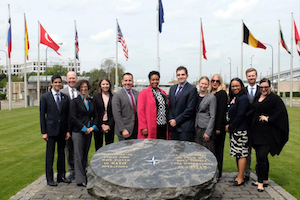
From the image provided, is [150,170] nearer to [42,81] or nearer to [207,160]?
[207,160]

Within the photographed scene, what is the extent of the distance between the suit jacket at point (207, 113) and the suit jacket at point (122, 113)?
1.33 m

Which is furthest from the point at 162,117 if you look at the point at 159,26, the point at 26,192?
the point at 159,26

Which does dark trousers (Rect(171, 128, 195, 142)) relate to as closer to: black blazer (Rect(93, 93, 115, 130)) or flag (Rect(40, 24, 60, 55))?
black blazer (Rect(93, 93, 115, 130))

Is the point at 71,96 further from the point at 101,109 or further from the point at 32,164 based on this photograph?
the point at 32,164

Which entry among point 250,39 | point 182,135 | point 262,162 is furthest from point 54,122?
point 250,39

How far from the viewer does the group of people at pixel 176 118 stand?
495 centimetres

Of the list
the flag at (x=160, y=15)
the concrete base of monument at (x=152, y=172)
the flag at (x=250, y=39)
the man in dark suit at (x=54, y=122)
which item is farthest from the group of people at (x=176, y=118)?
the flag at (x=250, y=39)

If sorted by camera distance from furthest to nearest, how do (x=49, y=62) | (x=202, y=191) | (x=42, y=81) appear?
(x=49, y=62)
(x=42, y=81)
(x=202, y=191)

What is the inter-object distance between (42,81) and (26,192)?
59.6 m

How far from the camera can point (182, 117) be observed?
5.18m

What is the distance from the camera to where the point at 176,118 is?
5199 mm

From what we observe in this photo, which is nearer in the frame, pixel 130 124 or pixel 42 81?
pixel 130 124

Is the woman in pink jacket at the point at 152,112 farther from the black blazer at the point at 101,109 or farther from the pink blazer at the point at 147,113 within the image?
the black blazer at the point at 101,109

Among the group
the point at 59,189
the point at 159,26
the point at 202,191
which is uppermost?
the point at 159,26
